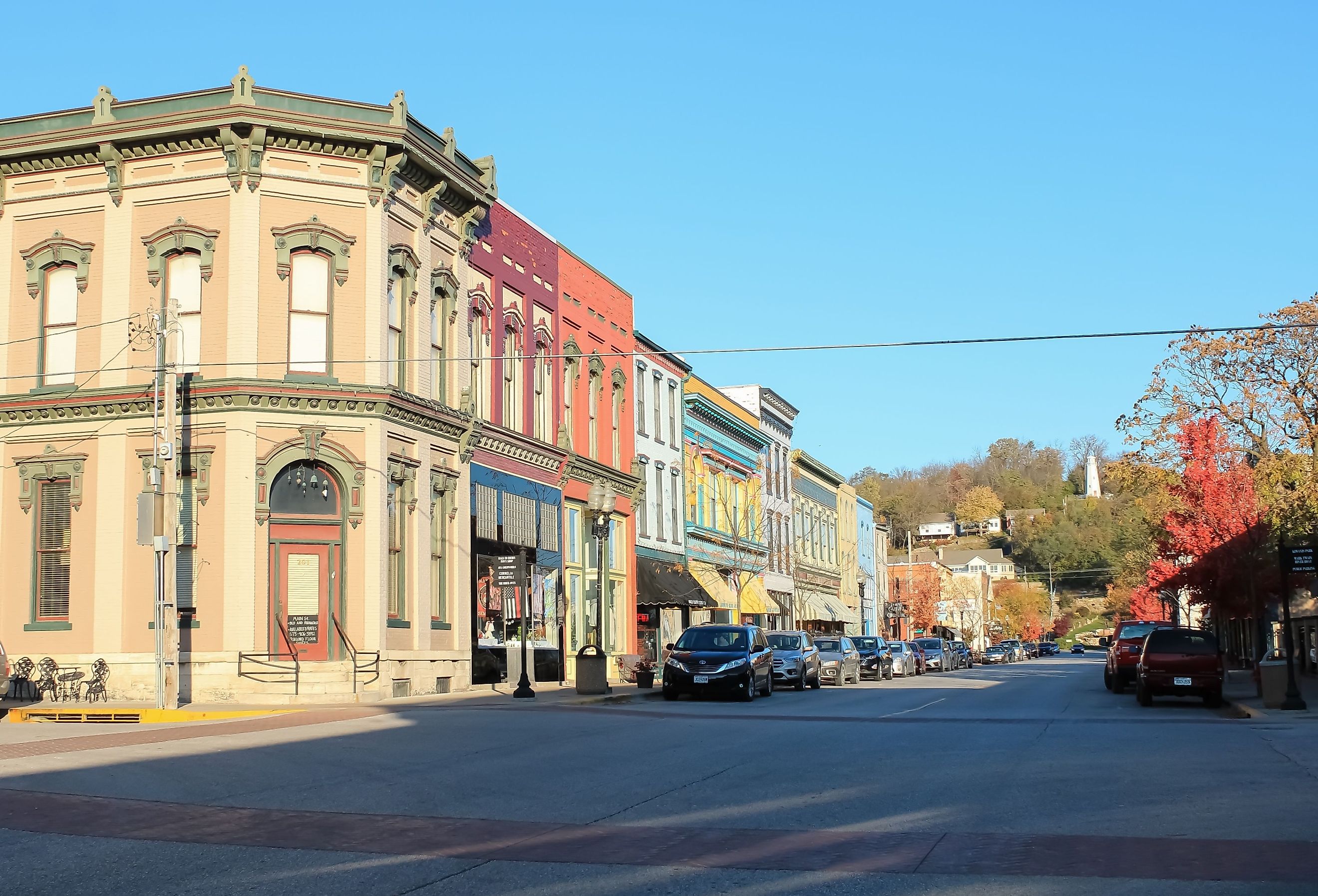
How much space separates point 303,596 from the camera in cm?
2877

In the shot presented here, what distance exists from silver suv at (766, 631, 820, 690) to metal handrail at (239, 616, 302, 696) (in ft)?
42.1

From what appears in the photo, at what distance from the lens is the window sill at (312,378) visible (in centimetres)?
2891

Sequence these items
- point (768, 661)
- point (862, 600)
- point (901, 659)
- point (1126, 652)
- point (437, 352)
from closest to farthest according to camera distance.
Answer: point (768, 661) < point (437, 352) < point (1126, 652) < point (901, 659) < point (862, 600)

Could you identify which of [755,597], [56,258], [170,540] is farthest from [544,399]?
[755,597]

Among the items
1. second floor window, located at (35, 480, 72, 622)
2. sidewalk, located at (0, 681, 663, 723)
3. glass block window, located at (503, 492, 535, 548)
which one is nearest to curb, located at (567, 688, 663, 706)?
sidewalk, located at (0, 681, 663, 723)

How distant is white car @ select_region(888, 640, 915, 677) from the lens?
167 feet

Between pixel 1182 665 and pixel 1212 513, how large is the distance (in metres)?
19.7

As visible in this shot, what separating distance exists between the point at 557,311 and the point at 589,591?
334 inches

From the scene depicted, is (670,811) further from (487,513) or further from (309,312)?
(487,513)

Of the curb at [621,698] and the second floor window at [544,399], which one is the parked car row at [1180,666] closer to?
the curb at [621,698]

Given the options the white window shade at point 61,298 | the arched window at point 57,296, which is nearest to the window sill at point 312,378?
the arched window at point 57,296

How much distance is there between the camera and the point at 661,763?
1574 centimetres

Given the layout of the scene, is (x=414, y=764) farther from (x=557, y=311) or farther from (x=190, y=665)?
(x=557, y=311)

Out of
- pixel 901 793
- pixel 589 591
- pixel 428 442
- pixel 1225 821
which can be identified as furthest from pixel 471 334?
pixel 1225 821
